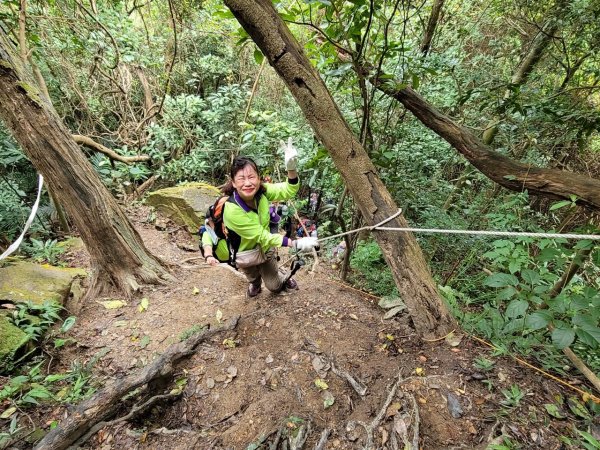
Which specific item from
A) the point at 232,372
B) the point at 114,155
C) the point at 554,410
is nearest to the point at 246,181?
the point at 232,372

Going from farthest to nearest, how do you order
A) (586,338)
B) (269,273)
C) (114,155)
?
(114,155) → (269,273) → (586,338)

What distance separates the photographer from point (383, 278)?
3922mm

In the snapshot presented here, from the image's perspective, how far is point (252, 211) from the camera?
289 centimetres

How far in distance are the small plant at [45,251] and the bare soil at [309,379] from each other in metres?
1.67

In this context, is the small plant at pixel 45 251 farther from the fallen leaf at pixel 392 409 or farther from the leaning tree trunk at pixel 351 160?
the fallen leaf at pixel 392 409

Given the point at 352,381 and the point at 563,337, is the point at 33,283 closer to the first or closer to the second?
the point at 352,381

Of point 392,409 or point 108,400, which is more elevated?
point 392,409

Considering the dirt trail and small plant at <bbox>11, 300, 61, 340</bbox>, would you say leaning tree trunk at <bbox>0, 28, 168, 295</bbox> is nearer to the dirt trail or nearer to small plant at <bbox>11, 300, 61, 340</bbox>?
the dirt trail

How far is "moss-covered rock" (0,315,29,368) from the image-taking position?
8.38 feet

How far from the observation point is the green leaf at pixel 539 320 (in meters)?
1.61

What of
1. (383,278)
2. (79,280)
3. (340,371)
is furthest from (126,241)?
(383,278)

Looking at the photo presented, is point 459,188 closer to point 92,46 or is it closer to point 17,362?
point 17,362

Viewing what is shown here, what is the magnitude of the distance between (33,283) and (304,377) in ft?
10.3

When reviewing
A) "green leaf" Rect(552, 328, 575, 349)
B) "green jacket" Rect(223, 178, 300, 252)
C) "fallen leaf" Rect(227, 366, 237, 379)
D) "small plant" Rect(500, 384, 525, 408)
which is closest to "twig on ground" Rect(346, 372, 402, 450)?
"small plant" Rect(500, 384, 525, 408)
